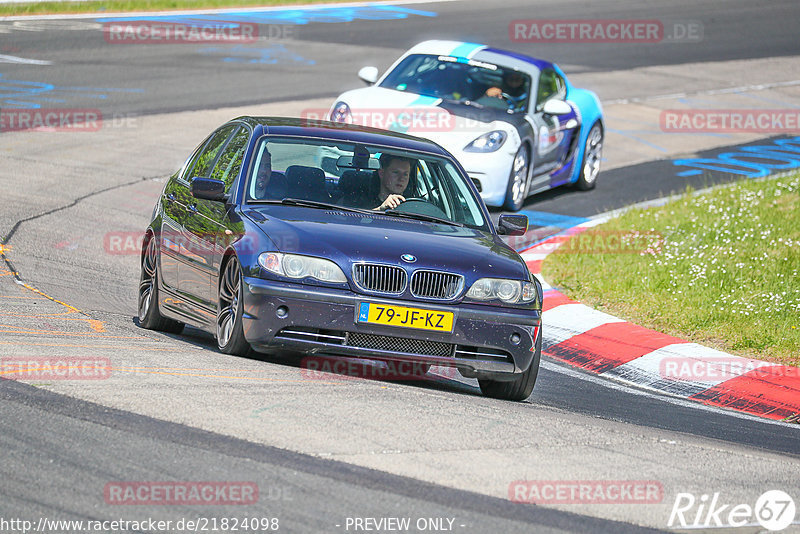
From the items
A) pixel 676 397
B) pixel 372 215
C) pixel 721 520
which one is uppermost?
pixel 372 215

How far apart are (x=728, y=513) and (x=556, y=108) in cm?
998

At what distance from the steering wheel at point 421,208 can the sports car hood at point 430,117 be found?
5.23 metres

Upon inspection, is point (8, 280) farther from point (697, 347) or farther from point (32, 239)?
point (697, 347)

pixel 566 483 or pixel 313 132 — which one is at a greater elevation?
pixel 313 132

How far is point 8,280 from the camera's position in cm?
946

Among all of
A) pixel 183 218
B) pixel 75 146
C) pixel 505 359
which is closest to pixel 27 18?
pixel 75 146

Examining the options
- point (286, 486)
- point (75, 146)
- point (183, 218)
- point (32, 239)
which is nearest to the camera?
point (286, 486)

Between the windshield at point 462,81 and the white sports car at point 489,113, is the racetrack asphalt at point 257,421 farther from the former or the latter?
the windshield at point 462,81

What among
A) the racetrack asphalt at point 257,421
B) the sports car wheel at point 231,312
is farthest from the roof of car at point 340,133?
the racetrack asphalt at point 257,421

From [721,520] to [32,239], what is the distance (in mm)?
7852

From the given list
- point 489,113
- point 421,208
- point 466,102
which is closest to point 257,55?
point 466,102

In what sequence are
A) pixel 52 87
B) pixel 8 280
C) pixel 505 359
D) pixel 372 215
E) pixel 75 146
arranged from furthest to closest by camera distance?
pixel 52 87 → pixel 75 146 → pixel 8 280 → pixel 372 215 → pixel 505 359

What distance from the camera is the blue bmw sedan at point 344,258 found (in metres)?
6.94

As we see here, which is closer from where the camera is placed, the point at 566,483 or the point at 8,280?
the point at 566,483
